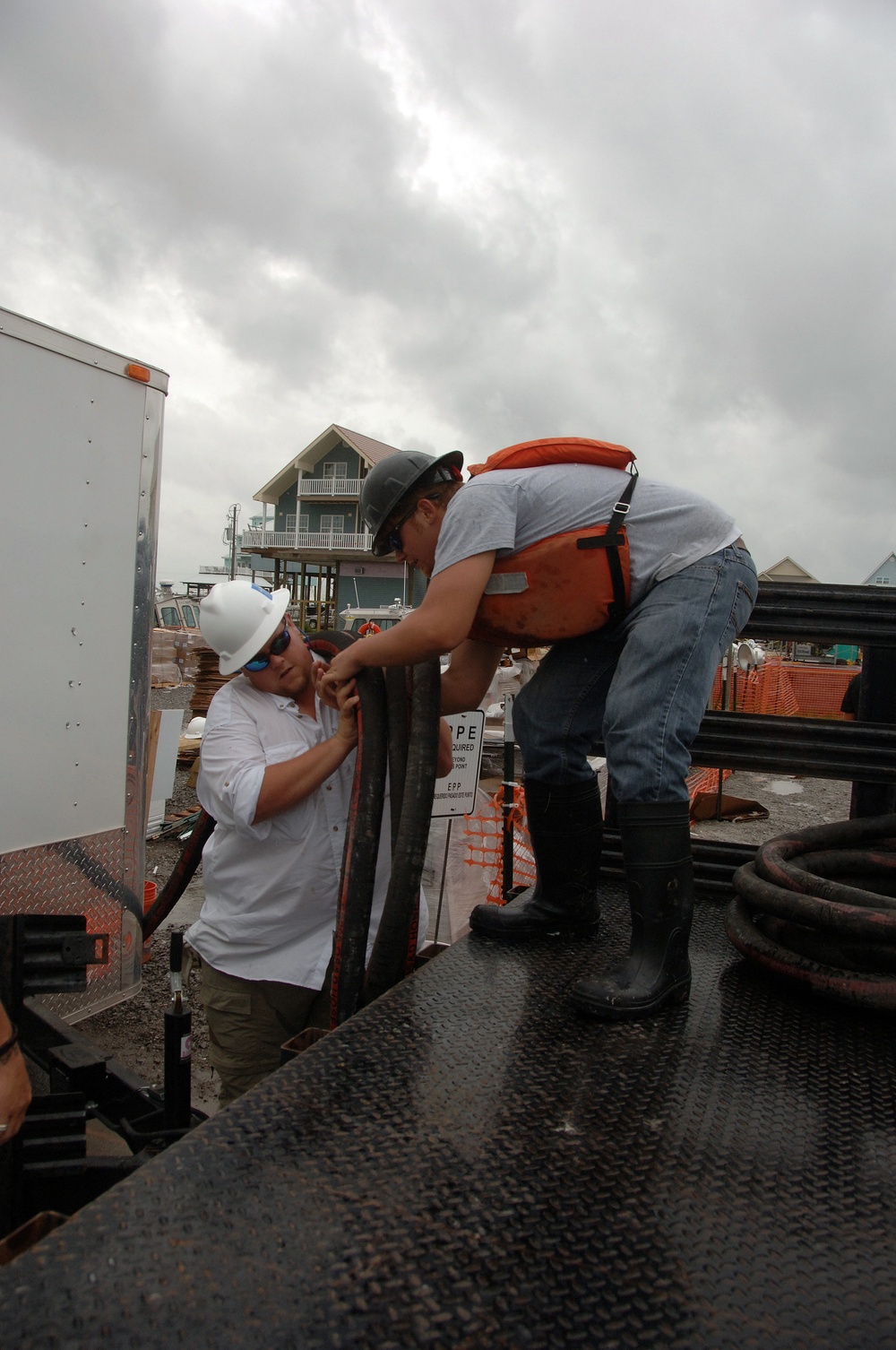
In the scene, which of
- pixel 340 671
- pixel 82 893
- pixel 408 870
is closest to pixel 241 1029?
pixel 82 893

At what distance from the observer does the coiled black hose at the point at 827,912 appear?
191cm

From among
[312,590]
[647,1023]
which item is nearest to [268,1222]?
[647,1023]

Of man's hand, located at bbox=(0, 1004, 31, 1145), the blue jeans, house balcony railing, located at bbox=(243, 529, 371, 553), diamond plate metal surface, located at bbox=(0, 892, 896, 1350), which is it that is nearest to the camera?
diamond plate metal surface, located at bbox=(0, 892, 896, 1350)

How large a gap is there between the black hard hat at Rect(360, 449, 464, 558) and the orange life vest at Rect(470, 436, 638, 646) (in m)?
0.17

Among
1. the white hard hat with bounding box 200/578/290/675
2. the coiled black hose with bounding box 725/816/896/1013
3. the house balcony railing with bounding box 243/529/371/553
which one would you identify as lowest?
the coiled black hose with bounding box 725/816/896/1013

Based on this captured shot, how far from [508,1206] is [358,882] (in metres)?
1.13

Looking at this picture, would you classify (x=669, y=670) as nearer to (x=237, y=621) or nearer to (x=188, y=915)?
(x=237, y=621)

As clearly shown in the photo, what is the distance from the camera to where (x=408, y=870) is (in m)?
2.20

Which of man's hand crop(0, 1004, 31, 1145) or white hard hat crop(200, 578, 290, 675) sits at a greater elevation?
white hard hat crop(200, 578, 290, 675)

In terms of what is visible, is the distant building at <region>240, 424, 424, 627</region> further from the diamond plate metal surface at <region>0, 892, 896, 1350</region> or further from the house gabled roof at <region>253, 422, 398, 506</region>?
the diamond plate metal surface at <region>0, 892, 896, 1350</region>

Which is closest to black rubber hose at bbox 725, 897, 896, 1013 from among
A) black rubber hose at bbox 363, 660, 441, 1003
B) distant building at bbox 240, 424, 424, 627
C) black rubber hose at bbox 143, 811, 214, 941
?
black rubber hose at bbox 363, 660, 441, 1003

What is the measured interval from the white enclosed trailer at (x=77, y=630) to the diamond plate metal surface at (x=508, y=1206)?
1898 millimetres

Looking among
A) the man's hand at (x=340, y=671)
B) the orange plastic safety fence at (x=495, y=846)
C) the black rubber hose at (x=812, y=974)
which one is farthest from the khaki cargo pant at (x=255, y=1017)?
the orange plastic safety fence at (x=495, y=846)

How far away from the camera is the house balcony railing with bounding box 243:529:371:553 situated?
44719 mm
